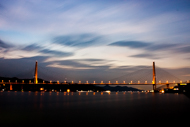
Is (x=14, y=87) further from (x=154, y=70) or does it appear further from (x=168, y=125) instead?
(x=168, y=125)

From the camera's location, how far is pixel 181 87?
10788 centimetres

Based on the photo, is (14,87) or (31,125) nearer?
(31,125)

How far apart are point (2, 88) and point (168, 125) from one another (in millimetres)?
129167

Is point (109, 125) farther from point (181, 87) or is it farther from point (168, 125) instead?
point (181, 87)

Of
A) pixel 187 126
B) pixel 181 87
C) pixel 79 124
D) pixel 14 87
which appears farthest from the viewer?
pixel 14 87

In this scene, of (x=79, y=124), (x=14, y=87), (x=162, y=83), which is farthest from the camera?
(x=14, y=87)

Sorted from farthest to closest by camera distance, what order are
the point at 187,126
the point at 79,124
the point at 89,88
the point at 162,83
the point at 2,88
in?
the point at 89,88 → the point at 2,88 → the point at 162,83 → the point at 79,124 → the point at 187,126

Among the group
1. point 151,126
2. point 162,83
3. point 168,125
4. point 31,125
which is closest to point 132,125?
point 151,126

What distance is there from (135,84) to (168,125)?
78.6 metres

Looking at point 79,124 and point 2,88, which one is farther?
point 2,88

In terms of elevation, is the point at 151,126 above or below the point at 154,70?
below

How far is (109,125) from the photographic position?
1573 centimetres

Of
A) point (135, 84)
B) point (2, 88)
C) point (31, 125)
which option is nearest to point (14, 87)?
point (2, 88)

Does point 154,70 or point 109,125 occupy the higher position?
point 154,70
